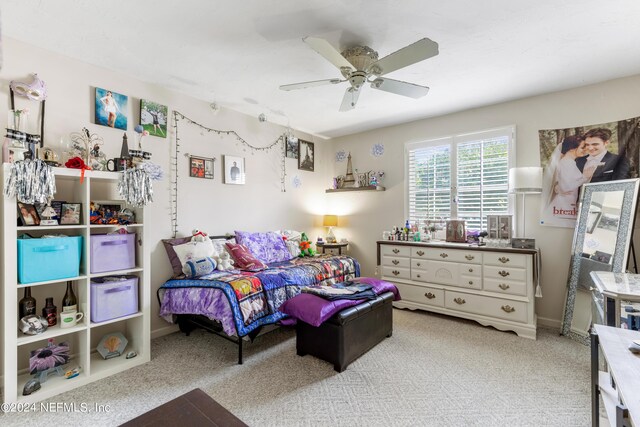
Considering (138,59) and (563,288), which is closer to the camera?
(138,59)

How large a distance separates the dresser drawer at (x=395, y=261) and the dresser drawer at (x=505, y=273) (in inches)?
34.9

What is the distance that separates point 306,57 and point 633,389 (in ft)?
8.98

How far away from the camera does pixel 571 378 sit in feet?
7.65

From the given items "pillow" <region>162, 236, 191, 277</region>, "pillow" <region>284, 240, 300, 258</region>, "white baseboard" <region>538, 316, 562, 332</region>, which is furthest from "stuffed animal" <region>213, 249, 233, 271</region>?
"white baseboard" <region>538, 316, 562, 332</region>

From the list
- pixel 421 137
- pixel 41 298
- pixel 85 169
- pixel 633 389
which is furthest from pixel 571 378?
pixel 41 298

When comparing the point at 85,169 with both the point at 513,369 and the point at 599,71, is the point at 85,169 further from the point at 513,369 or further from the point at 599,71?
the point at 599,71

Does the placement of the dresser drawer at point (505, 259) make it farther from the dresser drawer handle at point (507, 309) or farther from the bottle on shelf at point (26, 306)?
the bottle on shelf at point (26, 306)

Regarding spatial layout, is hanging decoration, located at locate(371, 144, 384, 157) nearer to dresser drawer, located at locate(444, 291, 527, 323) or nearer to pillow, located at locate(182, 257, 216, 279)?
dresser drawer, located at locate(444, 291, 527, 323)

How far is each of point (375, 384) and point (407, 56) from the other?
2.33 meters

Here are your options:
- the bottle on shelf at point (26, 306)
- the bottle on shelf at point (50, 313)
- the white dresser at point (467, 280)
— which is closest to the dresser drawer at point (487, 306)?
the white dresser at point (467, 280)

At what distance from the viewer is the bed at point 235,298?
258 centimetres

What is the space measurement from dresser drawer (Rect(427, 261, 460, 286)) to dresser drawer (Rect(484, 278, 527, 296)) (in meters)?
0.32

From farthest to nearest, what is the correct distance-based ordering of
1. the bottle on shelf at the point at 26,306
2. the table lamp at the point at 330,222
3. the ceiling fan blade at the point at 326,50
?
the table lamp at the point at 330,222 → the bottle on shelf at the point at 26,306 → the ceiling fan blade at the point at 326,50

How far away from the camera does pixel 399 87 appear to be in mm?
2506
